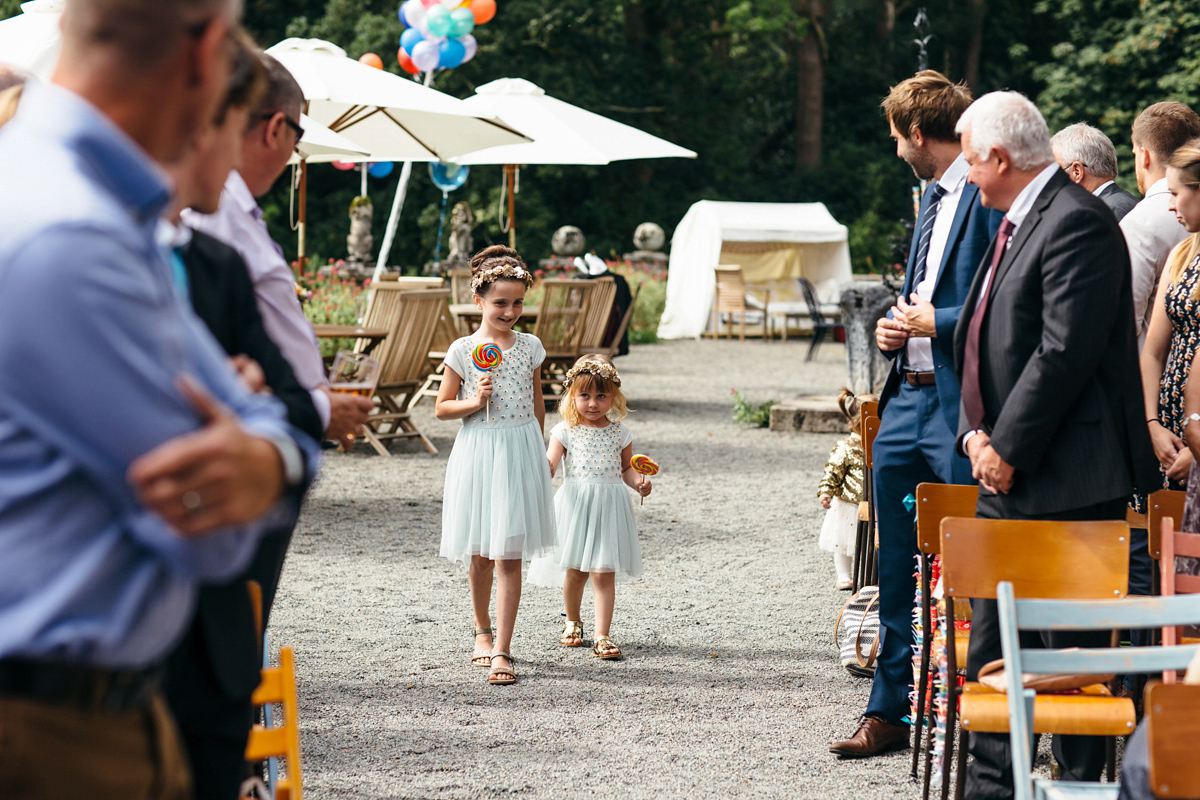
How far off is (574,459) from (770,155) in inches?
1323

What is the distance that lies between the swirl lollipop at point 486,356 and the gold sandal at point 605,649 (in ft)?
3.50

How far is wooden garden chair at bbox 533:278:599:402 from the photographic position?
11.7 meters

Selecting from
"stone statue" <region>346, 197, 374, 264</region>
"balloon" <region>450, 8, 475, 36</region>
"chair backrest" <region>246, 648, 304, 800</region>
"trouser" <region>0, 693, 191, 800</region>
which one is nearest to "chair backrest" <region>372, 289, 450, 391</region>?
"balloon" <region>450, 8, 475, 36</region>

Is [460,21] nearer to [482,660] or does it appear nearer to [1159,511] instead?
[482,660]

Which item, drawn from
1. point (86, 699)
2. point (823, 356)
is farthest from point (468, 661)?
point (823, 356)

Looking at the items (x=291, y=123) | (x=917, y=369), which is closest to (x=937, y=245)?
(x=917, y=369)

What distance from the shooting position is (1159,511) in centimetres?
350

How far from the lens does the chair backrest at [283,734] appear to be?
7.34ft

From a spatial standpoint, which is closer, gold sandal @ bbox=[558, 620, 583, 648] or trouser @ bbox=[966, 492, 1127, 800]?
trouser @ bbox=[966, 492, 1127, 800]

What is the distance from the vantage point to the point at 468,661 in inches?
190

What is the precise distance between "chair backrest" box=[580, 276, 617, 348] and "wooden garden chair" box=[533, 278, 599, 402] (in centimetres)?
9

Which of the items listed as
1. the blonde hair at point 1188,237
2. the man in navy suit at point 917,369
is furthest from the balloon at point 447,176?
the blonde hair at point 1188,237

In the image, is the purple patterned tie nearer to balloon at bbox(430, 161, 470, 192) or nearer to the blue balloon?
the blue balloon

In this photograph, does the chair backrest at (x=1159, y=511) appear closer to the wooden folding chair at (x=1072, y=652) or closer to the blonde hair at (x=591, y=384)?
the wooden folding chair at (x=1072, y=652)
